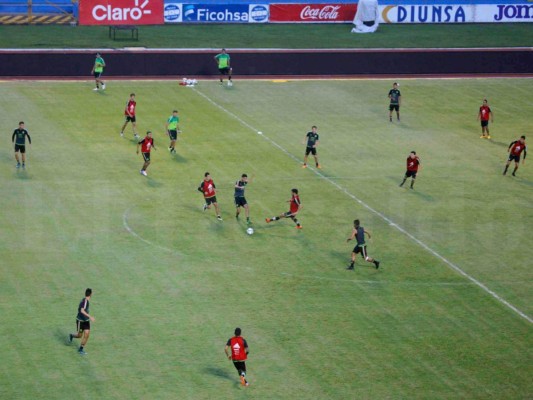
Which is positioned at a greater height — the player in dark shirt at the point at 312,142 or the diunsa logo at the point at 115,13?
the diunsa logo at the point at 115,13

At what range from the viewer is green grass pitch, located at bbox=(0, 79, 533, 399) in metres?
30.1

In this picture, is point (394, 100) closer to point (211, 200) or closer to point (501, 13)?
point (211, 200)

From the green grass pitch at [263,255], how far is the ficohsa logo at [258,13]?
2070 centimetres

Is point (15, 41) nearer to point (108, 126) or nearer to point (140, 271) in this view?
point (108, 126)

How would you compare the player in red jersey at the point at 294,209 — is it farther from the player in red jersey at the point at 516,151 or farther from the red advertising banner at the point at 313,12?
the red advertising banner at the point at 313,12

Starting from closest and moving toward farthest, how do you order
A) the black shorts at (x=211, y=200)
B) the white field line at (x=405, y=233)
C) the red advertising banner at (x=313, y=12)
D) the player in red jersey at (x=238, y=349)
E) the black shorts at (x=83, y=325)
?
the player in red jersey at (x=238, y=349) → the black shorts at (x=83, y=325) → the white field line at (x=405, y=233) → the black shorts at (x=211, y=200) → the red advertising banner at (x=313, y=12)

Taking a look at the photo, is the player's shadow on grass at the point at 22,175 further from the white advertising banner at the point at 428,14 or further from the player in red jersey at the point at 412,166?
the white advertising banner at the point at 428,14

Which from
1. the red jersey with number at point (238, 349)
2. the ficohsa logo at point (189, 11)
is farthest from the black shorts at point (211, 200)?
the ficohsa logo at point (189, 11)

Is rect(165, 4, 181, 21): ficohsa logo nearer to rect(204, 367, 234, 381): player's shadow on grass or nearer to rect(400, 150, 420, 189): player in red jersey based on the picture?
rect(400, 150, 420, 189): player in red jersey

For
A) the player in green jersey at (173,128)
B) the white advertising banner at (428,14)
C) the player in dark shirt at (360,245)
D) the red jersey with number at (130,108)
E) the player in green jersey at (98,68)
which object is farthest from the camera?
the white advertising banner at (428,14)

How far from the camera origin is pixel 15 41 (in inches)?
2805

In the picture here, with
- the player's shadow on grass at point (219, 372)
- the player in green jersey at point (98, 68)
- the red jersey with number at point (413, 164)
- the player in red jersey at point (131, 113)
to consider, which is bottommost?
the player's shadow on grass at point (219, 372)

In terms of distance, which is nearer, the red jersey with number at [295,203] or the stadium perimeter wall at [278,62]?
the red jersey with number at [295,203]

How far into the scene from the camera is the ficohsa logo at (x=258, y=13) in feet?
271
